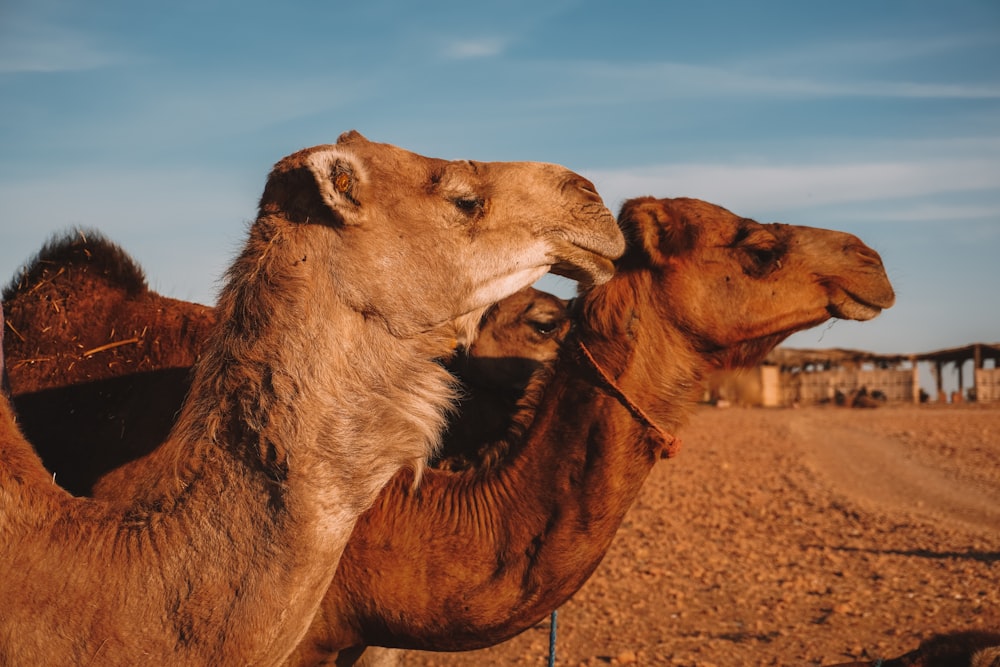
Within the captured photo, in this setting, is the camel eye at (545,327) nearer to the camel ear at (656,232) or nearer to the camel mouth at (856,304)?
the camel ear at (656,232)

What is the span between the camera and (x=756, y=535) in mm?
12523

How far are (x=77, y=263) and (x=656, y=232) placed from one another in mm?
2837

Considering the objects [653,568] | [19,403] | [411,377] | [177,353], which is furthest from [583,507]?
[653,568]

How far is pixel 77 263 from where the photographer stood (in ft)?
16.6

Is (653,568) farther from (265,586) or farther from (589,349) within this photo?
(265,586)

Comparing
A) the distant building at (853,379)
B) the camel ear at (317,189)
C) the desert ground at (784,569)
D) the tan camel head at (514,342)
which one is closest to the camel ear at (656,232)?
the tan camel head at (514,342)

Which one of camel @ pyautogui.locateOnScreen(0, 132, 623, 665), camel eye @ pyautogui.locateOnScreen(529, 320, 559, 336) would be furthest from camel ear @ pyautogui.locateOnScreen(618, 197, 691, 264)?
camel eye @ pyautogui.locateOnScreen(529, 320, 559, 336)

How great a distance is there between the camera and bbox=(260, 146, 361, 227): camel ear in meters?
3.05

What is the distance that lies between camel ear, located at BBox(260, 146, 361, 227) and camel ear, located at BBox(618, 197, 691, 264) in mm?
1797

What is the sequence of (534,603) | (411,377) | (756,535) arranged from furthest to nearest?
(756,535) < (534,603) < (411,377)

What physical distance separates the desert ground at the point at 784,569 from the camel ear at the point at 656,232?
149 inches

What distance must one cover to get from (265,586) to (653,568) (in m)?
8.19

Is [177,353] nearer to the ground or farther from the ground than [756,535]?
farther from the ground

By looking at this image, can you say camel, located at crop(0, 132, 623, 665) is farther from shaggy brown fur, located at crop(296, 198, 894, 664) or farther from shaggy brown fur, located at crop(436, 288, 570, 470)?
shaggy brown fur, located at crop(436, 288, 570, 470)
